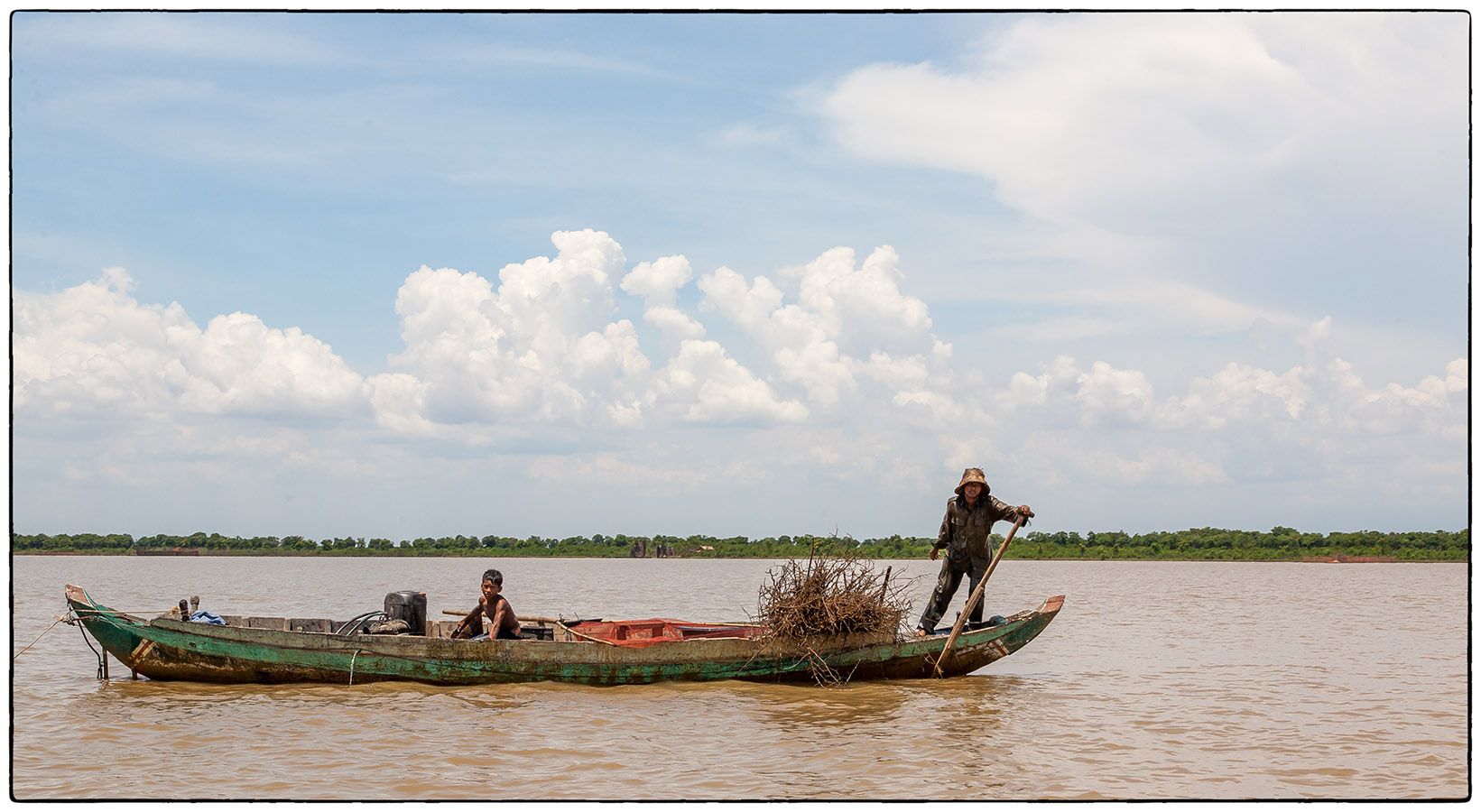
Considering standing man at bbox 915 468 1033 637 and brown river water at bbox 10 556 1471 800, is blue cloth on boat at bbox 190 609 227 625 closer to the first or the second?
brown river water at bbox 10 556 1471 800

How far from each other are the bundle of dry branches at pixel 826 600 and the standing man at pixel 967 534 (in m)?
0.80

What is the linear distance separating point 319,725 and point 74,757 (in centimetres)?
201

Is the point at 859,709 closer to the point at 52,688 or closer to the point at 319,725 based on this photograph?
the point at 319,725

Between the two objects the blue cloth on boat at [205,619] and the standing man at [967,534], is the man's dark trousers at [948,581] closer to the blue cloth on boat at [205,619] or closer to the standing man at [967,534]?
the standing man at [967,534]

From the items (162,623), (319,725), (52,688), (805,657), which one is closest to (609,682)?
(805,657)

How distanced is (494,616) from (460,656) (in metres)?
0.57

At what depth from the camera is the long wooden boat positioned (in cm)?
1323

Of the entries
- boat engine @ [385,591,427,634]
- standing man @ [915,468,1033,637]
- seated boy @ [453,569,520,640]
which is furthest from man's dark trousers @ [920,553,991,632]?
boat engine @ [385,591,427,634]

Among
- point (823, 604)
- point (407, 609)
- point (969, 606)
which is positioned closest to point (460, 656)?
point (407, 609)

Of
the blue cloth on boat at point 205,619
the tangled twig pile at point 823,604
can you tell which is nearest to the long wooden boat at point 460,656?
the tangled twig pile at point 823,604

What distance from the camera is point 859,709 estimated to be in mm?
12461

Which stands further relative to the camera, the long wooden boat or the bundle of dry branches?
the bundle of dry branches

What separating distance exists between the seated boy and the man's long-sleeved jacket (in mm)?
4890

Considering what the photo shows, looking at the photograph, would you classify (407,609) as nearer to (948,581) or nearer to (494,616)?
(494,616)
